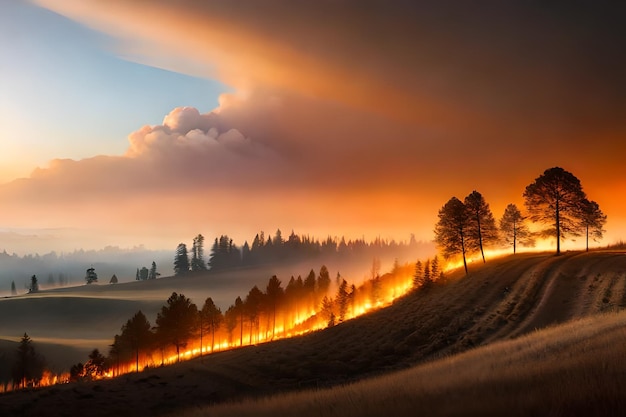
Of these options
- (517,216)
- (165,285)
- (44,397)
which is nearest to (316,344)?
(44,397)

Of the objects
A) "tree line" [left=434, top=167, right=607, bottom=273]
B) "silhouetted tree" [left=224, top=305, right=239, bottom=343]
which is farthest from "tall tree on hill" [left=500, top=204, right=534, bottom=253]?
"silhouetted tree" [left=224, top=305, right=239, bottom=343]

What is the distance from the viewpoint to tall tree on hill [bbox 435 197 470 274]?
64.9 meters

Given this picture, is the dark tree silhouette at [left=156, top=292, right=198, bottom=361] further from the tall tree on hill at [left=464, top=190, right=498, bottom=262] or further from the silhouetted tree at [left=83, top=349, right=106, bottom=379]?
the tall tree on hill at [left=464, top=190, right=498, bottom=262]

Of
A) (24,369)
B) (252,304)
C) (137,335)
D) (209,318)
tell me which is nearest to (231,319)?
(252,304)

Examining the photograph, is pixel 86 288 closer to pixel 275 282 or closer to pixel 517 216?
pixel 275 282

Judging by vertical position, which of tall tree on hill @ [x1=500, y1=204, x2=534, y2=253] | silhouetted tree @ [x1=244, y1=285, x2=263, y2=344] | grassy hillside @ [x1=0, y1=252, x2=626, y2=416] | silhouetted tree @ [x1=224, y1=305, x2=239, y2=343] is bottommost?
silhouetted tree @ [x1=224, y1=305, x2=239, y2=343]

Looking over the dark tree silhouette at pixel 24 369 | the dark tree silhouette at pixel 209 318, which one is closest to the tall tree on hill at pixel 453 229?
the dark tree silhouette at pixel 209 318

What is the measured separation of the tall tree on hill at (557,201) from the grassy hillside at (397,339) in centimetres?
476

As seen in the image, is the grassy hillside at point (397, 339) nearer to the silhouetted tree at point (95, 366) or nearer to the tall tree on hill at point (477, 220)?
the tall tree on hill at point (477, 220)

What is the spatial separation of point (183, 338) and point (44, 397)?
46423 mm

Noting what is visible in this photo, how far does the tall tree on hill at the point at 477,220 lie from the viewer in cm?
6581

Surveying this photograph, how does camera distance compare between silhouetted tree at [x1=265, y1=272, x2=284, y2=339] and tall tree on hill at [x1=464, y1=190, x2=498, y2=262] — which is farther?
silhouetted tree at [x1=265, y1=272, x2=284, y2=339]

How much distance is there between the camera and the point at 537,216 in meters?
63.2

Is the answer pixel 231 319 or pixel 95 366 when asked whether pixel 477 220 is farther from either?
pixel 95 366
